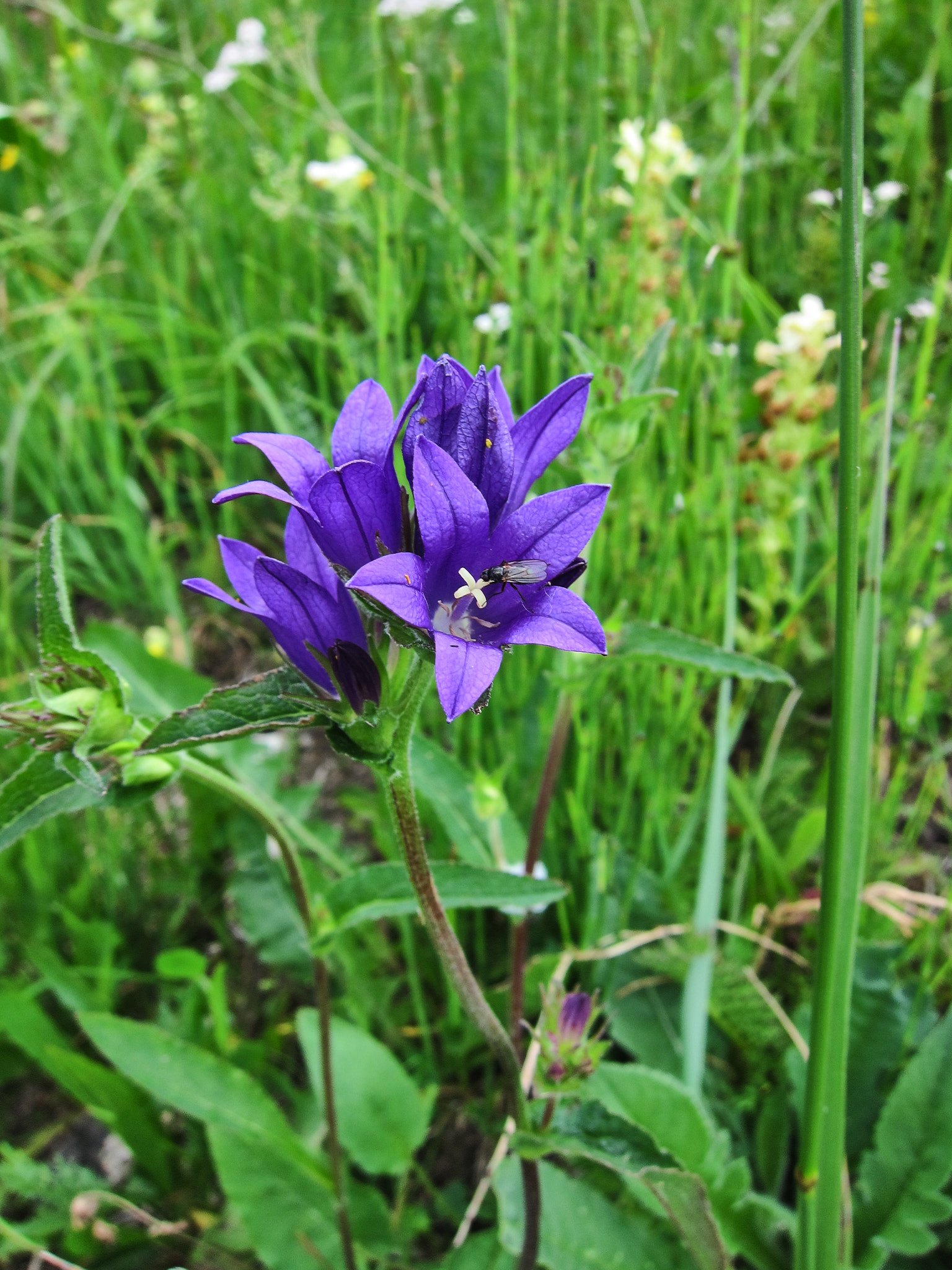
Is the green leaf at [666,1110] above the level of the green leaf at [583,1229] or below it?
above

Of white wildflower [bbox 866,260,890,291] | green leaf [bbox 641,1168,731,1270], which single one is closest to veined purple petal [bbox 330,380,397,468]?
green leaf [bbox 641,1168,731,1270]

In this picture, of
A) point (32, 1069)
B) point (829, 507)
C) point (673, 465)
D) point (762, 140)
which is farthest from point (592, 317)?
→ point (762, 140)

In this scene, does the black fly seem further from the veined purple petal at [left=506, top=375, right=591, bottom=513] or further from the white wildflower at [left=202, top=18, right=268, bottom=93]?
the white wildflower at [left=202, top=18, right=268, bottom=93]

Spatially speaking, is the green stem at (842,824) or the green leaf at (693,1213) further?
the green leaf at (693,1213)

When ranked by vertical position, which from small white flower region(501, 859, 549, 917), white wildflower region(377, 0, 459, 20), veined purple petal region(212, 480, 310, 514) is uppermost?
white wildflower region(377, 0, 459, 20)

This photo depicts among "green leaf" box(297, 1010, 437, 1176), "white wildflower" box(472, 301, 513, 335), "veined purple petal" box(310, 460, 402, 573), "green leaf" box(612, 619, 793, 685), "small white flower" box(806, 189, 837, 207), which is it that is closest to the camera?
"veined purple petal" box(310, 460, 402, 573)

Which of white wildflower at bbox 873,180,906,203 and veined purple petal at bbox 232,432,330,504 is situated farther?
white wildflower at bbox 873,180,906,203

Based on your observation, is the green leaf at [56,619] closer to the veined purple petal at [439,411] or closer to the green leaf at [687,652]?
the veined purple petal at [439,411]

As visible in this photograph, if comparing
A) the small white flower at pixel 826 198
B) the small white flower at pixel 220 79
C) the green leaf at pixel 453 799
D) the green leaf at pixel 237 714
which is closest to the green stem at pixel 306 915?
the green leaf at pixel 237 714
